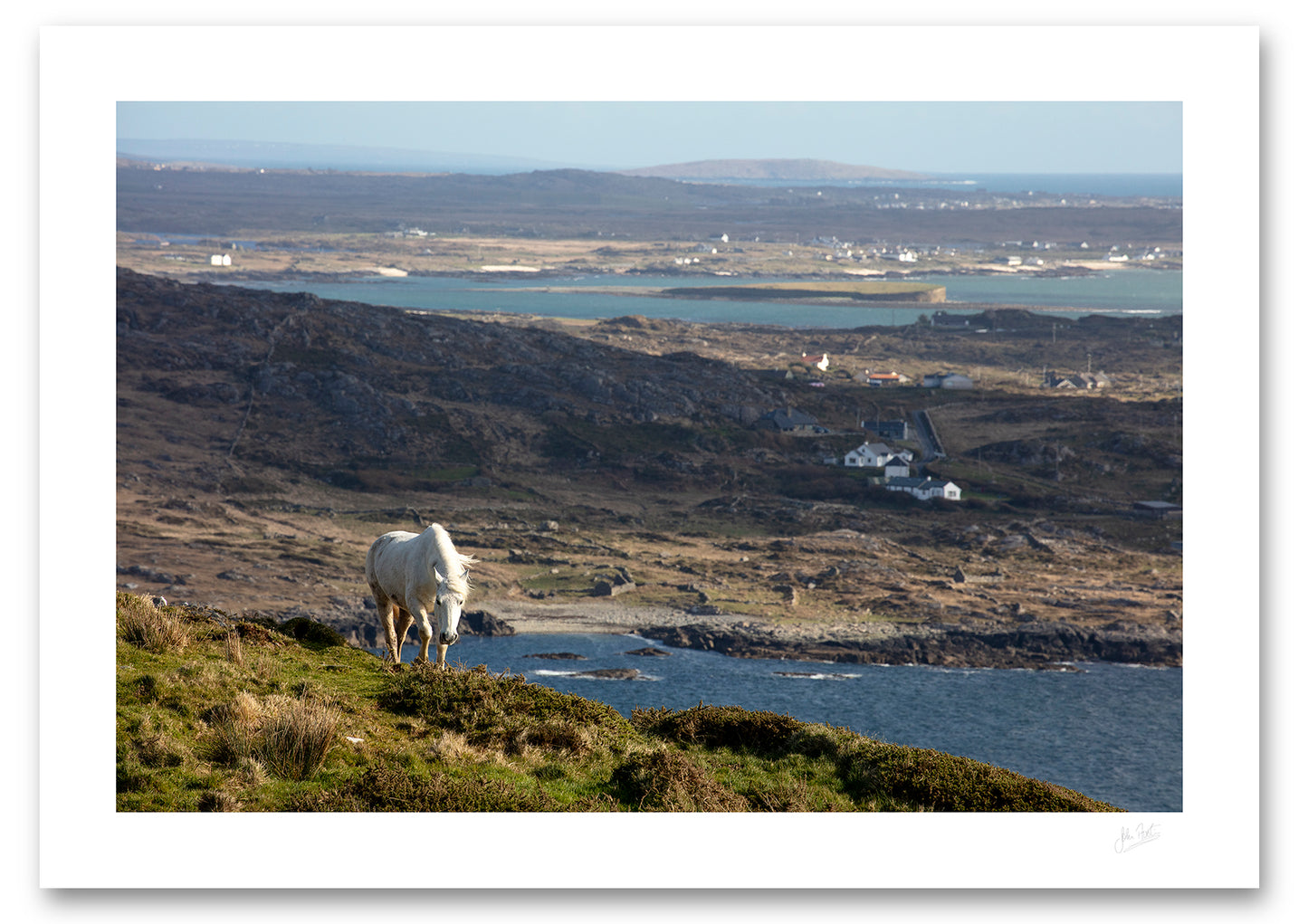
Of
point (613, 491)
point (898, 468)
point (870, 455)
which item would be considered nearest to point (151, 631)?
point (613, 491)

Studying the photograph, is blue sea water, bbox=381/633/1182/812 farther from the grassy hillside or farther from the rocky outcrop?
the grassy hillside

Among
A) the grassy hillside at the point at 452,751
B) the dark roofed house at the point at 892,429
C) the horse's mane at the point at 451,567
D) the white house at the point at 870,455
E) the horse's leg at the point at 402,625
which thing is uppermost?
the dark roofed house at the point at 892,429

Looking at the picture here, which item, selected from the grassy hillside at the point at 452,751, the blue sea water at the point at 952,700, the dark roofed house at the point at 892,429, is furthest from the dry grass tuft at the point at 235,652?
the dark roofed house at the point at 892,429

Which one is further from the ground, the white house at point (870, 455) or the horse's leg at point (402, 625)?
the white house at point (870, 455)

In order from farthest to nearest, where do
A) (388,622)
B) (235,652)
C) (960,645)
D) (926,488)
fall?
(926,488)
(960,645)
(388,622)
(235,652)

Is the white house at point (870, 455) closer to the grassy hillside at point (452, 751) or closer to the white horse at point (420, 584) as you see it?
Answer: the white horse at point (420, 584)

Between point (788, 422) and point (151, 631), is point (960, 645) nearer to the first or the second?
point (788, 422)

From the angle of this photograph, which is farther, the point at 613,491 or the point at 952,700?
the point at 613,491
